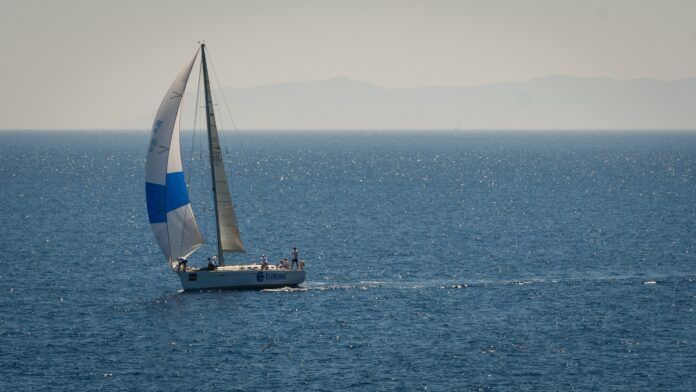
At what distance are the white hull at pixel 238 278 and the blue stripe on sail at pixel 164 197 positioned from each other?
4158 mm

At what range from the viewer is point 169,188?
239ft

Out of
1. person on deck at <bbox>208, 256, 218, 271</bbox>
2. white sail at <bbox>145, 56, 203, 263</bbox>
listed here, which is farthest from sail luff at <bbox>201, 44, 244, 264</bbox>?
white sail at <bbox>145, 56, 203, 263</bbox>

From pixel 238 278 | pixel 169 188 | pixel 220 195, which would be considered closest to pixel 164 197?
pixel 169 188

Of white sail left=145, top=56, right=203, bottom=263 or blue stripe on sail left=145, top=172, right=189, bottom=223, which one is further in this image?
blue stripe on sail left=145, top=172, right=189, bottom=223

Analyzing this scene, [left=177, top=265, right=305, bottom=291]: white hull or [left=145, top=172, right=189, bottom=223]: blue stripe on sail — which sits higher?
[left=145, top=172, right=189, bottom=223]: blue stripe on sail

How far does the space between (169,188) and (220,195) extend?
12.4 feet

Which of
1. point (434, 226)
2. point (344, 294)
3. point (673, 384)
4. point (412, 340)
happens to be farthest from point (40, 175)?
point (673, 384)

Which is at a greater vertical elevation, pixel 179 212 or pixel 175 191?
pixel 175 191

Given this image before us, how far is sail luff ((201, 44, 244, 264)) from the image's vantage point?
73.6 m

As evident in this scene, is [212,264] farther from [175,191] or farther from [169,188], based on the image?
[169,188]

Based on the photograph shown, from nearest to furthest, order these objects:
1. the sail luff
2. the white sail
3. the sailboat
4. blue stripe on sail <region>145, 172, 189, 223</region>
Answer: the white sail < the sailboat < blue stripe on sail <region>145, 172, 189, 223</region> < the sail luff

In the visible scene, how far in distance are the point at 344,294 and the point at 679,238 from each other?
41029 millimetres

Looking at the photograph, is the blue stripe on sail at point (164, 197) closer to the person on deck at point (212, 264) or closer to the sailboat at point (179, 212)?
the sailboat at point (179, 212)

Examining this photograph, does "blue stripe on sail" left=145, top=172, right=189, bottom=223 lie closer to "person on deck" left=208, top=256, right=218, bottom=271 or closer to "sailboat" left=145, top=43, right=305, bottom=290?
"sailboat" left=145, top=43, right=305, bottom=290
